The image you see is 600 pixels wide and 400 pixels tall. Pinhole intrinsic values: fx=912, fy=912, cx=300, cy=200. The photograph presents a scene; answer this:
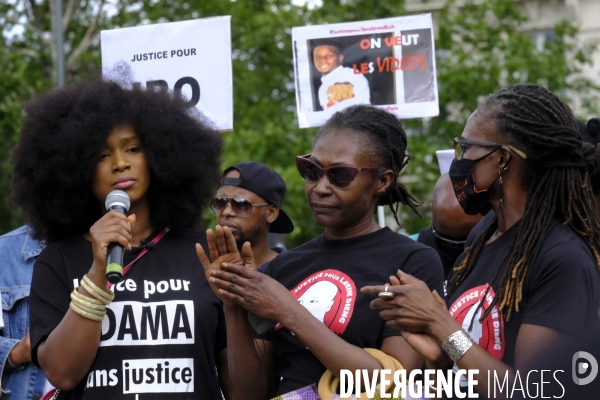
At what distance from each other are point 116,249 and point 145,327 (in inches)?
16.1

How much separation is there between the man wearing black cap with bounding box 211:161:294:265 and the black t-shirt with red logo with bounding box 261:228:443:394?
6.74ft

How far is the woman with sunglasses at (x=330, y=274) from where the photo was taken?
3.43 metres

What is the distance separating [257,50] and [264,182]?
14.4m

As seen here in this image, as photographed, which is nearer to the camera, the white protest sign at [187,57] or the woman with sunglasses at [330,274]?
the woman with sunglasses at [330,274]

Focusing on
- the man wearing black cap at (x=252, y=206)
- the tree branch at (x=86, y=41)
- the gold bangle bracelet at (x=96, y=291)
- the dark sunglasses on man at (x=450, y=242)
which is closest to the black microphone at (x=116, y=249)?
the gold bangle bracelet at (x=96, y=291)

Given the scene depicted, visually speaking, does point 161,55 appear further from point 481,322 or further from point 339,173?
point 481,322

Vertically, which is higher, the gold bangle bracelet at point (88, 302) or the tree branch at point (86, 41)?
the tree branch at point (86, 41)

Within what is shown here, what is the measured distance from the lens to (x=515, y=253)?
130 inches

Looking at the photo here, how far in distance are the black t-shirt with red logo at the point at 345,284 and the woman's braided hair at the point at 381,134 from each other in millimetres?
290

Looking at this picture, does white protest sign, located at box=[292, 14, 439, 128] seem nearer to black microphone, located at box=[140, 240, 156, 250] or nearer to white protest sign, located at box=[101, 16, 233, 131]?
white protest sign, located at box=[101, 16, 233, 131]

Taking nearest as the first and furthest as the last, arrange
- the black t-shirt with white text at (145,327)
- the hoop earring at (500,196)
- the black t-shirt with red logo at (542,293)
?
the black t-shirt with red logo at (542,293) < the hoop earring at (500,196) < the black t-shirt with white text at (145,327)

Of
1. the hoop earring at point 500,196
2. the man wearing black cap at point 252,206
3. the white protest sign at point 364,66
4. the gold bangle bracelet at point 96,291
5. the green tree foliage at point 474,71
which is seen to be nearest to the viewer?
the hoop earring at point 500,196

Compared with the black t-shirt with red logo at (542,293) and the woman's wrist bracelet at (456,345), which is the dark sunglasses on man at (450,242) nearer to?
the black t-shirt with red logo at (542,293)

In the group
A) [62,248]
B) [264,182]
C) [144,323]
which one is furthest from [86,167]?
[264,182]
